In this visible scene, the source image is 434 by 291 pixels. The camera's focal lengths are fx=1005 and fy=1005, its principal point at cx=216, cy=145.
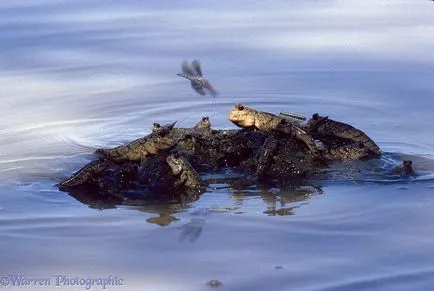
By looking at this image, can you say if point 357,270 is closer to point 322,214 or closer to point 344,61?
point 322,214

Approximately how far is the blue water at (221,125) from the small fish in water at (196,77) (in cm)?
8

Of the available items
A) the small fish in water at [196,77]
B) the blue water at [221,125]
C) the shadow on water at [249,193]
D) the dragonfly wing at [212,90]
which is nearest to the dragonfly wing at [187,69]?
the small fish in water at [196,77]

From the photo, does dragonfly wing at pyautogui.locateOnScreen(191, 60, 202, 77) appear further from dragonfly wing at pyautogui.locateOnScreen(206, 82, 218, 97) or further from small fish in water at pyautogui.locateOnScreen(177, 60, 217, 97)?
dragonfly wing at pyautogui.locateOnScreen(206, 82, 218, 97)

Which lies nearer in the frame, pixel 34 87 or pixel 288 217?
pixel 288 217

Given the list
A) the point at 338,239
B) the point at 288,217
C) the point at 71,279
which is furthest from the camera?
the point at 288,217

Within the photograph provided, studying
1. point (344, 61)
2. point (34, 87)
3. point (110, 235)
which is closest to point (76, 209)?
point (110, 235)

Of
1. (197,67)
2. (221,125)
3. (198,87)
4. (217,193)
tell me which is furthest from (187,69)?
(217,193)

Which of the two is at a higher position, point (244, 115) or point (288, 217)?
point (244, 115)

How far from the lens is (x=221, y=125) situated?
6945mm

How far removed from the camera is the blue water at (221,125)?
4.45m

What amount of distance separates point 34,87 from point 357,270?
13.8 ft

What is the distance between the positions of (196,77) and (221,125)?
3.83 feet

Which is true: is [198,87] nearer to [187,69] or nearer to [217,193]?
[187,69]

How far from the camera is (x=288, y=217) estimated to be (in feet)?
16.8
